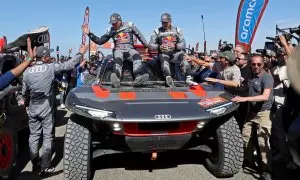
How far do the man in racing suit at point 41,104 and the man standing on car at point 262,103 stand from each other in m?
2.46

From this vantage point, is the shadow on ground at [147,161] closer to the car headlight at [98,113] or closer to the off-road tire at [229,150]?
the off-road tire at [229,150]

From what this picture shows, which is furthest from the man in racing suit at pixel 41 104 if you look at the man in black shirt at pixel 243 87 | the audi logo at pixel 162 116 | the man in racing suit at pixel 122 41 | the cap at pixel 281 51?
the cap at pixel 281 51

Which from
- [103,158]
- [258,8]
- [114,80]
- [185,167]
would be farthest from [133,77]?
[258,8]

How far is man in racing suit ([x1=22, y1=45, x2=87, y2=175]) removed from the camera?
471 cm

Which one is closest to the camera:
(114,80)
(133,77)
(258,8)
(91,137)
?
(91,137)

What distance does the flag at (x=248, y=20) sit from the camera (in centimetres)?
808

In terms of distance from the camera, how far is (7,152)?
4.13 metres

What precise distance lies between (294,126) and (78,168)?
265 centimetres

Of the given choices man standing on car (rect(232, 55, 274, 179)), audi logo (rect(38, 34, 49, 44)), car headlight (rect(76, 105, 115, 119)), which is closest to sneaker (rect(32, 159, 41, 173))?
car headlight (rect(76, 105, 115, 119))

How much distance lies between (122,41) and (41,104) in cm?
230

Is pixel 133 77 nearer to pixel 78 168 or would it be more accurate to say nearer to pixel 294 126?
pixel 78 168

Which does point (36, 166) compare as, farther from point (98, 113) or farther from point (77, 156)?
point (98, 113)

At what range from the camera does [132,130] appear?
409 cm

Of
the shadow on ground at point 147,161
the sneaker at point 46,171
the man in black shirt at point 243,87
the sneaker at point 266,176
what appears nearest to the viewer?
the sneaker at point 266,176
